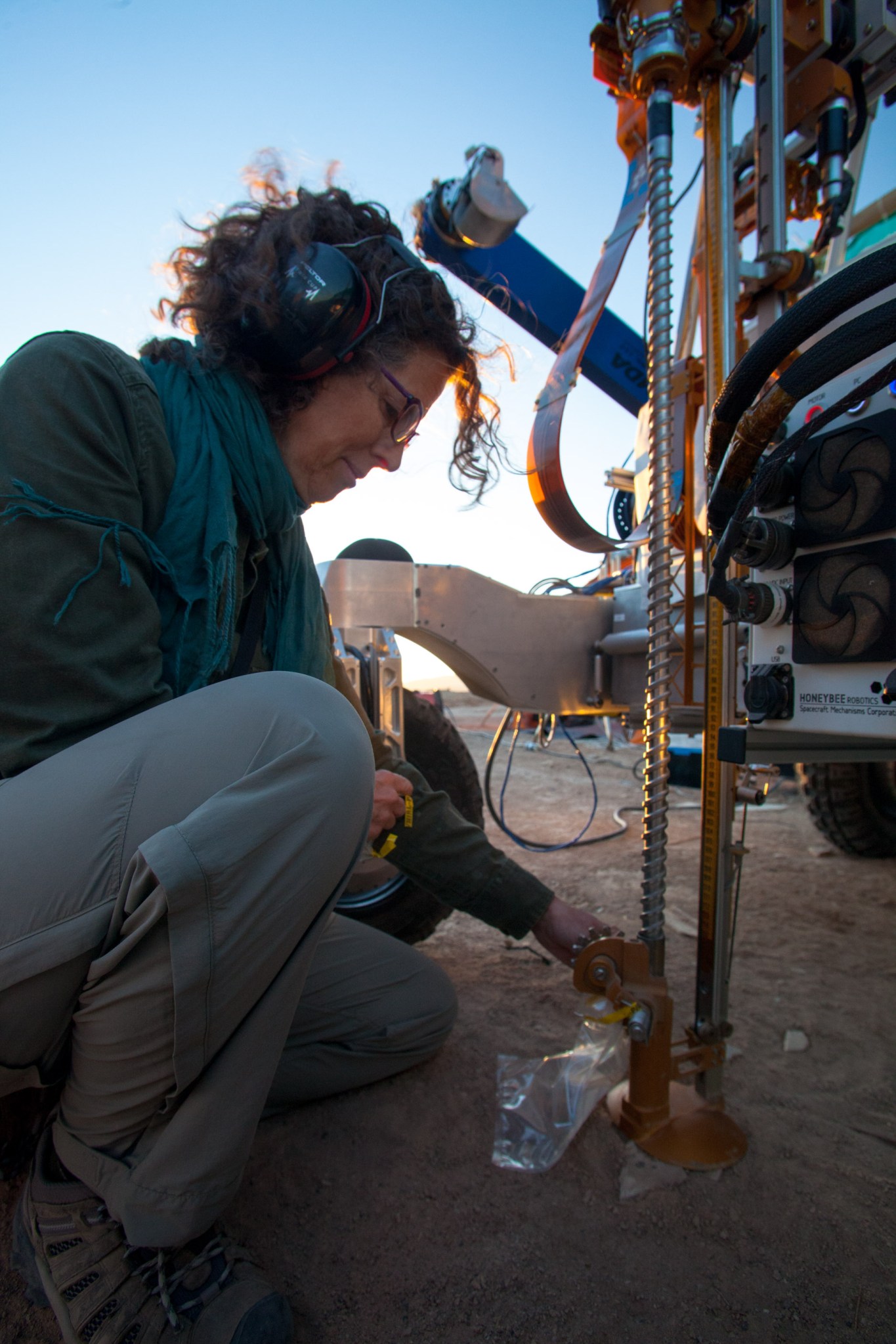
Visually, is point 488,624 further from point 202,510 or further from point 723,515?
point 202,510

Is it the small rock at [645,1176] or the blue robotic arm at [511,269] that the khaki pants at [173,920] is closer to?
the small rock at [645,1176]

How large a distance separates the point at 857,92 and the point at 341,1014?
2.21m

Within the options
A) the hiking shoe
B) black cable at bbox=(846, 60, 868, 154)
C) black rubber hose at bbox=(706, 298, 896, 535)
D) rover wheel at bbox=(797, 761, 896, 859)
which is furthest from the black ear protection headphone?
rover wheel at bbox=(797, 761, 896, 859)

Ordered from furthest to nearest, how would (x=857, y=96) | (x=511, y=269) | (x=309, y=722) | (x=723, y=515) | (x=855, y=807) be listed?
(x=855, y=807), (x=511, y=269), (x=857, y=96), (x=723, y=515), (x=309, y=722)

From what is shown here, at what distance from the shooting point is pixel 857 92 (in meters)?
1.53

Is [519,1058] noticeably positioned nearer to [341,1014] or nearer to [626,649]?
[341,1014]

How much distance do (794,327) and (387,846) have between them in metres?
0.89

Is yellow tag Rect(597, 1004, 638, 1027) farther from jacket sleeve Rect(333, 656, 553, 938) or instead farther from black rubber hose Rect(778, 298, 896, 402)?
black rubber hose Rect(778, 298, 896, 402)

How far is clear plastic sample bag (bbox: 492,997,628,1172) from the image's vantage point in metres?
1.08

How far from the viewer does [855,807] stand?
2703 mm

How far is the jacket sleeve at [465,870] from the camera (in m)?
1.19

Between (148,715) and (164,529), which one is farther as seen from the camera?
(164,529)

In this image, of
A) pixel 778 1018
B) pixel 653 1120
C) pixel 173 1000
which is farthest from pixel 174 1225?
pixel 778 1018

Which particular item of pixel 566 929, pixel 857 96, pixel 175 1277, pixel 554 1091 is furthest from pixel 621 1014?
pixel 857 96
